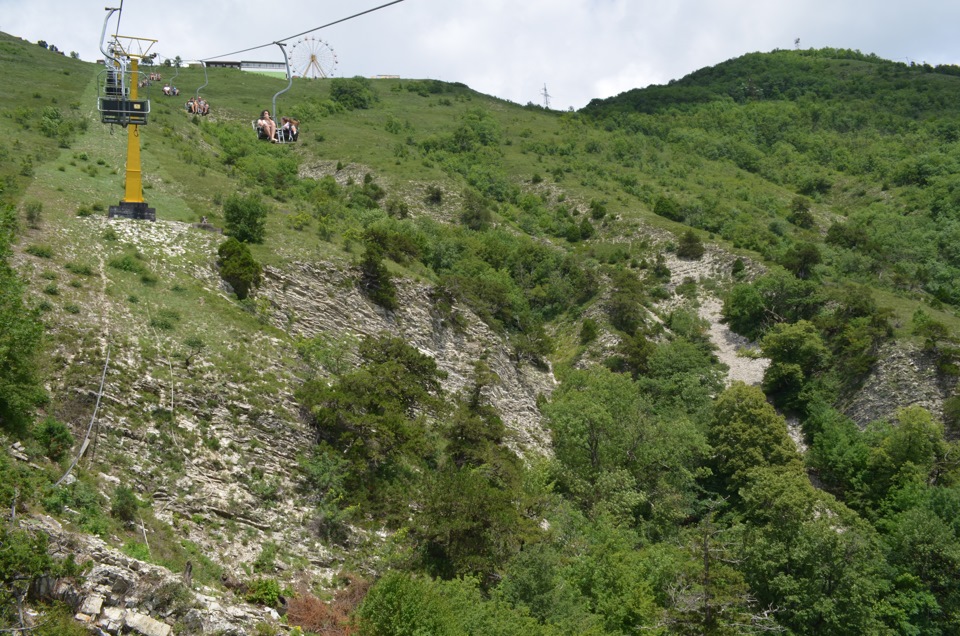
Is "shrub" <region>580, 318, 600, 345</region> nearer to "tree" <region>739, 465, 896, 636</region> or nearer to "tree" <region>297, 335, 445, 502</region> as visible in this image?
"tree" <region>739, 465, 896, 636</region>

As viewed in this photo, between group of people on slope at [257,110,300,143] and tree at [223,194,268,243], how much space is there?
1535 centimetres

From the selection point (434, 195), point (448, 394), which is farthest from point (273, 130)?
point (434, 195)

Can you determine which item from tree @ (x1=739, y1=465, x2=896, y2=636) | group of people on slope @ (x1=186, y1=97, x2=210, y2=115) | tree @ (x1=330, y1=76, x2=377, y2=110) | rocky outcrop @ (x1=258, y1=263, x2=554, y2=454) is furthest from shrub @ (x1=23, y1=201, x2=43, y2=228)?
tree @ (x1=330, y1=76, x2=377, y2=110)

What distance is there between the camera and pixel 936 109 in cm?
12925

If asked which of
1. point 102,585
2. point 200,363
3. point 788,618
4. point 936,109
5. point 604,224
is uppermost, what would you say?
point 936,109

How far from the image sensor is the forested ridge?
22.9m

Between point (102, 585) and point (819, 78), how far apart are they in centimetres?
17267

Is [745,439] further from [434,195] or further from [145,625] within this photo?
[434,195]

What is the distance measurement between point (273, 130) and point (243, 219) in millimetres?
17999

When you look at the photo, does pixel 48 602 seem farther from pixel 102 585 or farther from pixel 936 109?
pixel 936 109

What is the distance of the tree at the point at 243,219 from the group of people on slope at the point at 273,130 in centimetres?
1535

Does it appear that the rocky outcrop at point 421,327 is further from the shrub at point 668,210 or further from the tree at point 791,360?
the shrub at point 668,210

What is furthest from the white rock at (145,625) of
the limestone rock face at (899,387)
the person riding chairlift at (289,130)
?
the limestone rock face at (899,387)

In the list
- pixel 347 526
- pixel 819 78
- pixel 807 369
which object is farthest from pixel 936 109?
pixel 347 526
